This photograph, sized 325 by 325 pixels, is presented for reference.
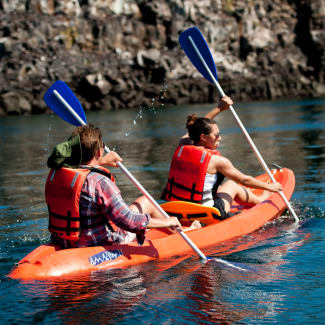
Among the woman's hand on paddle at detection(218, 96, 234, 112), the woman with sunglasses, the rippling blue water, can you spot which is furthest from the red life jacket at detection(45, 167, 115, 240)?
the woman's hand on paddle at detection(218, 96, 234, 112)

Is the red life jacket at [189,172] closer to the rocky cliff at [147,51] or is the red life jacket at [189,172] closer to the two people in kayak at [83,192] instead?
the two people in kayak at [83,192]

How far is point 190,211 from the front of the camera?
684 cm

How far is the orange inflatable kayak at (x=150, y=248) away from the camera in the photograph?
557 cm

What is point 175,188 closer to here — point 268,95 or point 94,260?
point 94,260

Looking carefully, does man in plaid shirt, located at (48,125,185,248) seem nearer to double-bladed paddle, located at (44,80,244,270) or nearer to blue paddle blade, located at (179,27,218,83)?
double-bladed paddle, located at (44,80,244,270)

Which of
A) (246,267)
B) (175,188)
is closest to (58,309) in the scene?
(246,267)

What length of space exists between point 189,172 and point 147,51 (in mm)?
56533

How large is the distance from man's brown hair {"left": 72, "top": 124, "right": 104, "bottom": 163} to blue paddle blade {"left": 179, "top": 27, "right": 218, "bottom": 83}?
3531 mm

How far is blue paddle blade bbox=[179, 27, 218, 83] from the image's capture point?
834 centimetres

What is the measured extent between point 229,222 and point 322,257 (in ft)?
4.67

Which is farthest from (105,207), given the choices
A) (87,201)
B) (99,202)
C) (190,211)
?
(190,211)

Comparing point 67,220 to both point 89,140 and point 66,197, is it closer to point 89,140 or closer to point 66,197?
point 66,197

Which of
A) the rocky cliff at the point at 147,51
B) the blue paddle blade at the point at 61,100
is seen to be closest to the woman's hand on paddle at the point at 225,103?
the blue paddle blade at the point at 61,100

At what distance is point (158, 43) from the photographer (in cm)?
A: 6619
